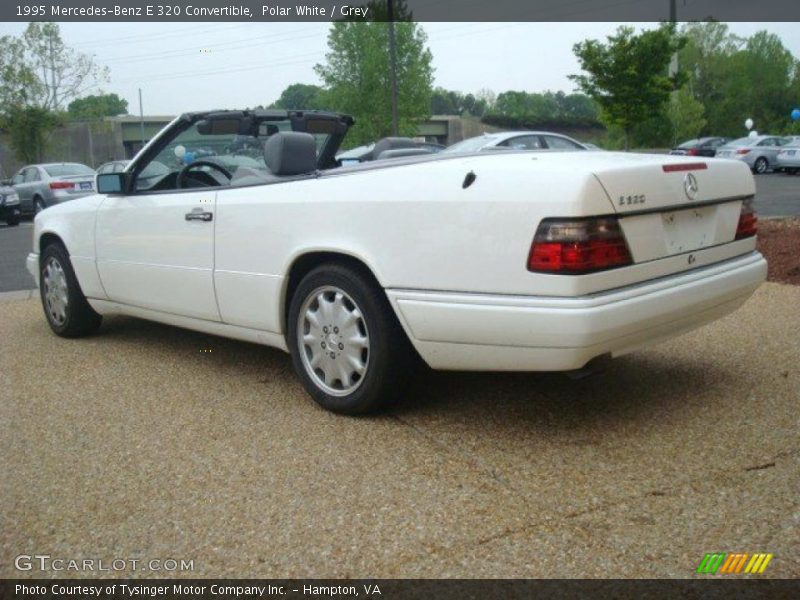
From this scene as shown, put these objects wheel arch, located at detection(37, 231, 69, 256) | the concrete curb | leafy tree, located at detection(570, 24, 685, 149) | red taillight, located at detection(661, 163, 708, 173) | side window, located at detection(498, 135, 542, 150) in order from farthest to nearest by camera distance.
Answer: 1. leafy tree, located at detection(570, 24, 685, 149)
2. side window, located at detection(498, 135, 542, 150)
3. the concrete curb
4. wheel arch, located at detection(37, 231, 69, 256)
5. red taillight, located at detection(661, 163, 708, 173)

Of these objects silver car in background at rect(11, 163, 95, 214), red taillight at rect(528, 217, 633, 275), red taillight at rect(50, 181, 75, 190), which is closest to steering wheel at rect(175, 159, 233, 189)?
red taillight at rect(528, 217, 633, 275)

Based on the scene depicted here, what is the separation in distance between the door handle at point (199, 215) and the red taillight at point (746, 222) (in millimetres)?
2660

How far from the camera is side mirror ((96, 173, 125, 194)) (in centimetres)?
511

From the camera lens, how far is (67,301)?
19.1ft

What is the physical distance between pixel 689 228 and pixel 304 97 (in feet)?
194

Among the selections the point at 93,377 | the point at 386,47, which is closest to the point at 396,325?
the point at 93,377

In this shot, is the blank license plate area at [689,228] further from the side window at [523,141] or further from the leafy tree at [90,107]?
the leafy tree at [90,107]

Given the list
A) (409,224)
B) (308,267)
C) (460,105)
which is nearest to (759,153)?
(308,267)

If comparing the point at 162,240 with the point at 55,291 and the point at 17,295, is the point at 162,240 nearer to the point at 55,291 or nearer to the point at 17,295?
the point at 55,291

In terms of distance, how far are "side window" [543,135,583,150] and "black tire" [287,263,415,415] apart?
11541 millimetres

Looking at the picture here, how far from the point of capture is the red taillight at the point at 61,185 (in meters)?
21.1

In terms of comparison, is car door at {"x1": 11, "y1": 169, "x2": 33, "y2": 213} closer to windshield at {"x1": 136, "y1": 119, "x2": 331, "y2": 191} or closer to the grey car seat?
windshield at {"x1": 136, "y1": 119, "x2": 331, "y2": 191}

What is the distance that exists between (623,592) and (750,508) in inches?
28.9

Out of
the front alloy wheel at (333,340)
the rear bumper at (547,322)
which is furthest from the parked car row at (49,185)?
the rear bumper at (547,322)
